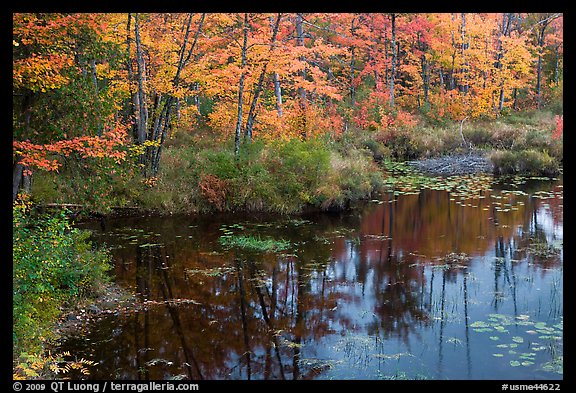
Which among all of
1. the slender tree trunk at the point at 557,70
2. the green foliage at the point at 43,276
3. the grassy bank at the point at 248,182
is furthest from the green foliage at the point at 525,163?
the green foliage at the point at 43,276

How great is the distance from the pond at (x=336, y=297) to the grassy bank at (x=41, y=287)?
50cm

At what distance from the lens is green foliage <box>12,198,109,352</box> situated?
6.14m

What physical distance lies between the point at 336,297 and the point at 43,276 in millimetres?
4698

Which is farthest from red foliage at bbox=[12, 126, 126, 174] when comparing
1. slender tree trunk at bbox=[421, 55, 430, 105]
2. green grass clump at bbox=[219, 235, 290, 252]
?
slender tree trunk at bbox=[421, 55, 430, 105]

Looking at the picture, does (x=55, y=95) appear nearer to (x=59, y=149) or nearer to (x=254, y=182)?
(x=59, y=149)

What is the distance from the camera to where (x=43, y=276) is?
6.87 meters

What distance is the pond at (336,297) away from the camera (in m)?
6.75

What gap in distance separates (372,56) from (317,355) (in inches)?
1241

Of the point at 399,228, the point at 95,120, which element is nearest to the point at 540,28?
the point at 399,228

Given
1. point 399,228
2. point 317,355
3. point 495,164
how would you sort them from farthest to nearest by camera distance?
1. point 495,164
2. point 399,228
3. point 317,355

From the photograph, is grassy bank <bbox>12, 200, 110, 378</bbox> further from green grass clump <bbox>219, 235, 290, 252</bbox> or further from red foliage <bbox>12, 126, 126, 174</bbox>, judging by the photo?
green grass clump <bbox>219, 235, 290, 252</bbox>

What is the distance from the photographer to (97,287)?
883 cm

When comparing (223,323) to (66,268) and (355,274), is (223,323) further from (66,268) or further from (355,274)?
(355,274)

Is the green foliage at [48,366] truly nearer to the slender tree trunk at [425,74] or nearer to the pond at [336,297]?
the pond at [336,297]
